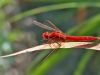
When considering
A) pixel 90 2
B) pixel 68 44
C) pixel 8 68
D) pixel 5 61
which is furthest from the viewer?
pixel 90 2

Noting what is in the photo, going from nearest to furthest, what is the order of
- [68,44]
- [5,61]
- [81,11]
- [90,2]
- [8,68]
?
[68,44]
[5,61]
[8,68]
[90,2]
[81,11]

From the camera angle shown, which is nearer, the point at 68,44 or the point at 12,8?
the point at 68,44

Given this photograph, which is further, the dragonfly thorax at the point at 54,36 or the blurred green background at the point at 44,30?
the blurred green background at the point at 44,30

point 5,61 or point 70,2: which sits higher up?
point 70,2

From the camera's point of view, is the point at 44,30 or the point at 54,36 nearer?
the point at 54,36

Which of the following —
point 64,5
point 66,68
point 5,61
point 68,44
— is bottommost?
point 66,68

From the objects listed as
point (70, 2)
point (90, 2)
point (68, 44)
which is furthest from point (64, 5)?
point (68, 44)

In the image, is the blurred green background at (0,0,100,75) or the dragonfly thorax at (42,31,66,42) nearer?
the dragonfly thorax at (42,31,66,42)

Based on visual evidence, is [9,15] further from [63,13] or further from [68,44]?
[68,44]
